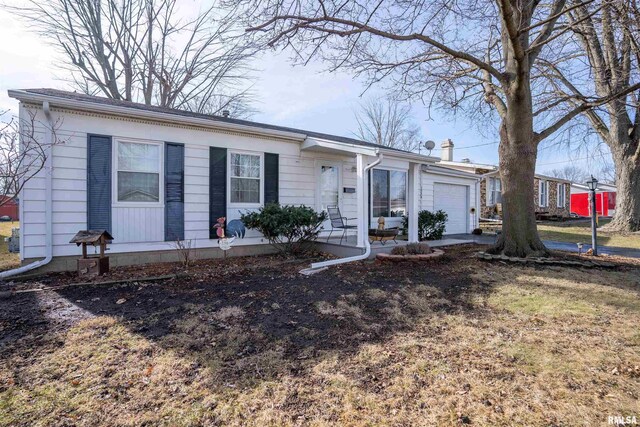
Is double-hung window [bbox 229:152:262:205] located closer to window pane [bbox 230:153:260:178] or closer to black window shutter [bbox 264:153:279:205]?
window pane [bbox 230:153:260:178]

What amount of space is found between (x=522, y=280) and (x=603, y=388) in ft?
11.4

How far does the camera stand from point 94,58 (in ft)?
49.6

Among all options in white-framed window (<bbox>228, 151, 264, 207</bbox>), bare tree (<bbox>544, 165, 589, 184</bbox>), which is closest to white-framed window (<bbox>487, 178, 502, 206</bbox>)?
white-framed window (<bbox>228, 151, 264, 207</bbox>)

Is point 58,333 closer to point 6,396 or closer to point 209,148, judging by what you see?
point 6,396

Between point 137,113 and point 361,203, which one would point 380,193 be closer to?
point 361,203

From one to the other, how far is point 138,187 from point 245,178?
7.42ft

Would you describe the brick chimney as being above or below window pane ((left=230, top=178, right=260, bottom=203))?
above

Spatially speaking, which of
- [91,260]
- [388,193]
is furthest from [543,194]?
[91,260]

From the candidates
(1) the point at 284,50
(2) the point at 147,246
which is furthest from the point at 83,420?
(1) the point at 284,50

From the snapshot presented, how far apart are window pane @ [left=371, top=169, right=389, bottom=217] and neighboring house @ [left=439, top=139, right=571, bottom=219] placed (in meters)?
6.60

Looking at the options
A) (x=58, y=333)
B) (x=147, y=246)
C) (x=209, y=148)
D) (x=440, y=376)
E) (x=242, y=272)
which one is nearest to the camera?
(x=440, y=376)

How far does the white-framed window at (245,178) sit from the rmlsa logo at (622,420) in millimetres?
6951

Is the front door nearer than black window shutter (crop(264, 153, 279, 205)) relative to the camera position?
No

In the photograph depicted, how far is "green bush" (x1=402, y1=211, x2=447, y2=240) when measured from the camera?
1013cm
